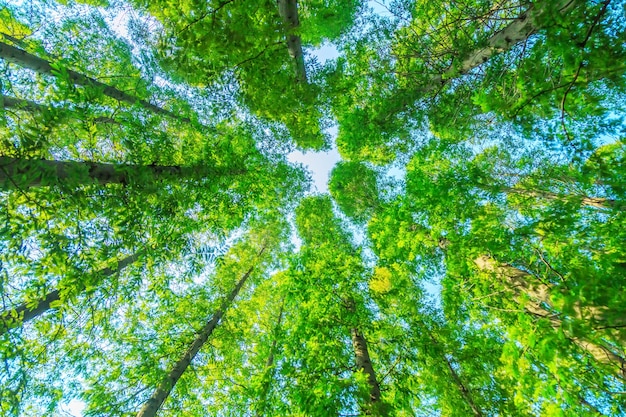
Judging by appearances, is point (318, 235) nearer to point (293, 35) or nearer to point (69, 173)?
point (293, 35)

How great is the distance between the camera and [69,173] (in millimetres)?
2465

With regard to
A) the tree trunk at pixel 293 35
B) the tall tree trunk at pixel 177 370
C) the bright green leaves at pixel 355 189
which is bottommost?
the tall tree trunk at pixel 177 370

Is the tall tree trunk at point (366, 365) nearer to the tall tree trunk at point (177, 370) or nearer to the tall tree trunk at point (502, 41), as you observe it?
the tall tree trunk at point (177, 370)

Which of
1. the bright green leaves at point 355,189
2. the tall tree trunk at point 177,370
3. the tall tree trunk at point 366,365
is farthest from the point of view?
the bright green leaves at point 355,189

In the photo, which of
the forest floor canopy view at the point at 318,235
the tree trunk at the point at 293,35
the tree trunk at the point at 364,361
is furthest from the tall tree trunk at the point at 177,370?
the tree trunk at the point at 293,35

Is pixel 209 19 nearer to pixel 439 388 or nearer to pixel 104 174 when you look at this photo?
pixel 104 174

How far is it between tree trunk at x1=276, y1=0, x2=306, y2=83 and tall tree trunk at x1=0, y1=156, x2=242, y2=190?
3.00 metres

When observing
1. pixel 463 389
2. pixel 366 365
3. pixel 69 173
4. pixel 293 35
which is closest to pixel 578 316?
pixel 366 365

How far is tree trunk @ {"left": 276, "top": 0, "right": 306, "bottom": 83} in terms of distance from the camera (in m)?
4.89

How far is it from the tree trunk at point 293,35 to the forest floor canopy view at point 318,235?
106 millimetres

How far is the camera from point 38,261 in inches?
94.8

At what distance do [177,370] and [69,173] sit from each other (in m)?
4.56

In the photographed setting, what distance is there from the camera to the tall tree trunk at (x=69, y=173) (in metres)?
2.08

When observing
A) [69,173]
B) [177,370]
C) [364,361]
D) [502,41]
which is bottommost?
[177,370]
